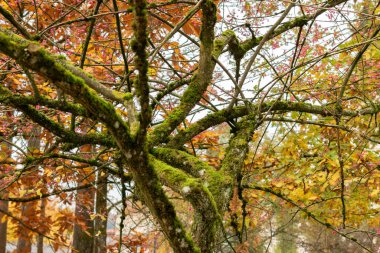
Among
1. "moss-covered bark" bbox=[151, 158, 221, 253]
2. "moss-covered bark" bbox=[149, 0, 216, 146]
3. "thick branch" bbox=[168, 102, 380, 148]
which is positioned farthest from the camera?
"thick branch" bbox=[168, 102, 380, 148]

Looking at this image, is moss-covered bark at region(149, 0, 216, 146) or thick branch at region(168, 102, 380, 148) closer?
moss-covered bark at region(149, 0, 216, 146)

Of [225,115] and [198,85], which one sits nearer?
[198,85]

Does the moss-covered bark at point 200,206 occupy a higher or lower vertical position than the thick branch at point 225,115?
lower

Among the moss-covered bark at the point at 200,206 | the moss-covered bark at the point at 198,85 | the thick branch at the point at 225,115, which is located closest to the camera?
the moss-covered bark at the point at 200,206

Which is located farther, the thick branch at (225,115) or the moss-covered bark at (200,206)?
the thick branch at (225,115)

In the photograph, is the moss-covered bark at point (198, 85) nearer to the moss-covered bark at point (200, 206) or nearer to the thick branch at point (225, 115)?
the thick branch at point (225, 115)

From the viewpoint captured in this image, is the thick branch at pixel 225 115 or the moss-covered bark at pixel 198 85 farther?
the thick branch at pixel 225 115

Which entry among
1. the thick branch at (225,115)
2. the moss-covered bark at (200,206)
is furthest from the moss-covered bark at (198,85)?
the moss-covered bark at (200,206)

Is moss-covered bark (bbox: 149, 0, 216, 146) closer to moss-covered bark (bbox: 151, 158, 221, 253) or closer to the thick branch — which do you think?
the thick branch

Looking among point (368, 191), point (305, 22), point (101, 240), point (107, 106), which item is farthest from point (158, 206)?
point (101, 240)

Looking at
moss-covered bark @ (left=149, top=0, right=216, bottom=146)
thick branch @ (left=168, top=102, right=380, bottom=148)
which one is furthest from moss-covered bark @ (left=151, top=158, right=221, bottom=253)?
thick branch @ (left=168, top=102, right=380, bottom=148)

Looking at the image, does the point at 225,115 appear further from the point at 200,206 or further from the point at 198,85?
the point at 200,206

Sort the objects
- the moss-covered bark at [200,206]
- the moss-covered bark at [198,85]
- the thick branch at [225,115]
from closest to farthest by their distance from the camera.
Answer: the moss-covered bark at [200,206] → the moss-covered bark at [198,85] → the thick branch at [225,115]

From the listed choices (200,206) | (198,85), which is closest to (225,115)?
(198,85)
